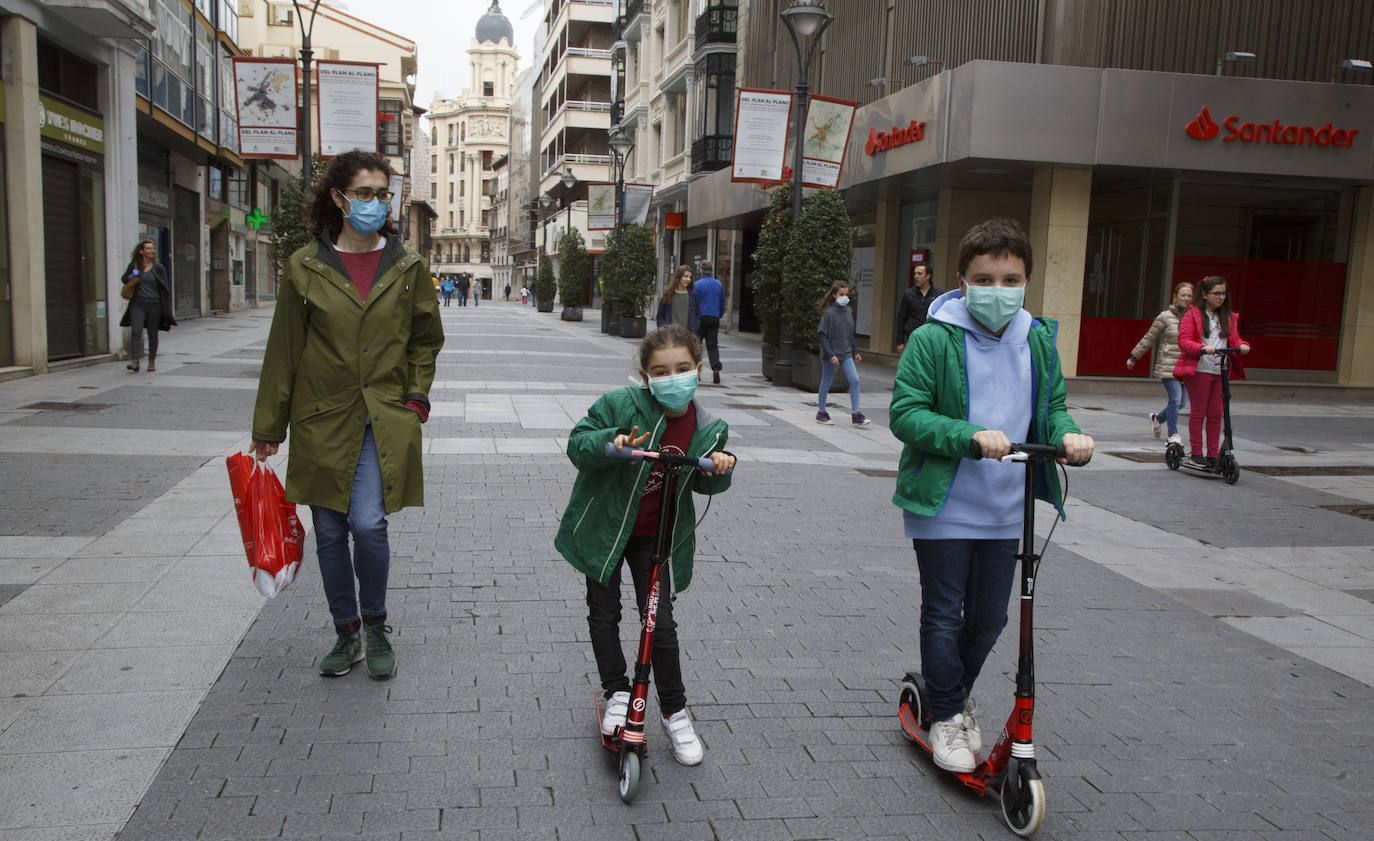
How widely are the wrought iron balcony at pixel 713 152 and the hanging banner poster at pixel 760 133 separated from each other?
49.9 feet

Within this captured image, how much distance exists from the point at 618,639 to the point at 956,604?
1.08 m

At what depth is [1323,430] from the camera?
13680 millimetres

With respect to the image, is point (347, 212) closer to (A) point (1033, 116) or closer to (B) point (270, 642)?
(B) point (270, 642)

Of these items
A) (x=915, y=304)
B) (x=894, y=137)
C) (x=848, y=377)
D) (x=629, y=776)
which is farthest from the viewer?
(x=894, y=137)

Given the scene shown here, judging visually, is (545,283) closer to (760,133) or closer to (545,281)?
(545,281)

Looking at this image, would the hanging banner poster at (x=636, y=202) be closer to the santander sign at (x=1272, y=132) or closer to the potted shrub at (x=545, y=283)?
the santander sign at (x=1272, y=132)

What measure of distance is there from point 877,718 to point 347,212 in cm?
269

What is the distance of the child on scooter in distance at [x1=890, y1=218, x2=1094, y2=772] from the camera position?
3312mm

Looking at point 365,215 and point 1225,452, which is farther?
point 1225,452

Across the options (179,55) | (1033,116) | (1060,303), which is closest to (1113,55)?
(1033,116)

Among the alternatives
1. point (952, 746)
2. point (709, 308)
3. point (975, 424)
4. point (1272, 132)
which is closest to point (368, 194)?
point (975, 424)

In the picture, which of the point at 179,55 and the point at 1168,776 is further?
the point at 179,55

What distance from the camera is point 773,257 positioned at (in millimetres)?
17484

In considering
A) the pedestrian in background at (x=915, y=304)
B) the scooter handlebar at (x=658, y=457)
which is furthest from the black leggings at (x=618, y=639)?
the pedestrian in background at (x=915, y=304)
